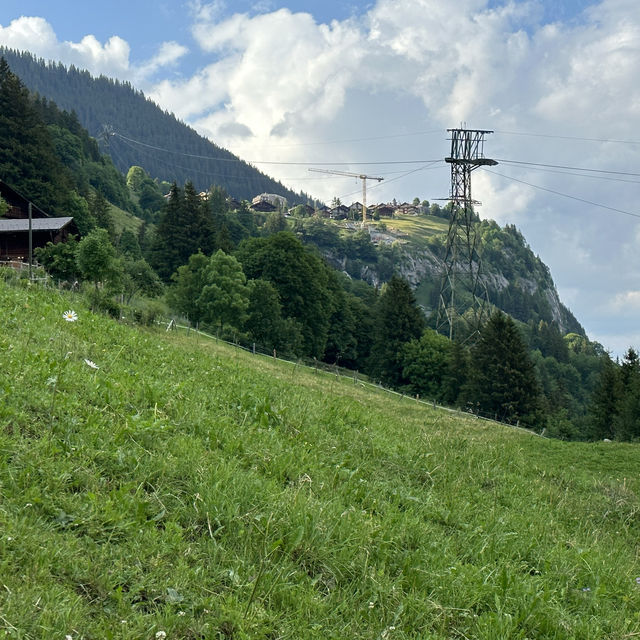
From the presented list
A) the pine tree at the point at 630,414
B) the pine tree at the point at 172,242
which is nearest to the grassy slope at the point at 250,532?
the pine tree at the point at 630,414

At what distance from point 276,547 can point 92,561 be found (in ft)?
4.65

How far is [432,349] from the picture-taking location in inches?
2800

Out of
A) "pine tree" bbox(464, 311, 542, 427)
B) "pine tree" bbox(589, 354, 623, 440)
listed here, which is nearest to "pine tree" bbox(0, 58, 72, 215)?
"pine tree" bbox(464, 311, 542, 427)

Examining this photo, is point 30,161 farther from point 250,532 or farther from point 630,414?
point 250,532

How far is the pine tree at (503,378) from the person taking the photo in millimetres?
58125

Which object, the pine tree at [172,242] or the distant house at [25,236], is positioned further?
the pine tree at [172,242]

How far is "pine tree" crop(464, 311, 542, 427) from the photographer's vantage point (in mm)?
58125

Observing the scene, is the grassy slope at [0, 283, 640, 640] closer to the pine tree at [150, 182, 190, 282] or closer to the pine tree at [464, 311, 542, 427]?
the pine tree at [464, 311, 542, 427]

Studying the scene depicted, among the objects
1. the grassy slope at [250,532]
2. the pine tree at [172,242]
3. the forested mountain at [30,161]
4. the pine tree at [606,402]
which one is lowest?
the pine tree at [606,402]

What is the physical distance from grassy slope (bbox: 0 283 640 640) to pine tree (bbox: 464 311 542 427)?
5165 centimetres

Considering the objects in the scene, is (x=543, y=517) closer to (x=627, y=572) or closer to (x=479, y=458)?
(x=627, y=572)

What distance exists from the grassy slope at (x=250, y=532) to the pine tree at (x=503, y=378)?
51.6m

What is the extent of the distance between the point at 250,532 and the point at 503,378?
58.0 m

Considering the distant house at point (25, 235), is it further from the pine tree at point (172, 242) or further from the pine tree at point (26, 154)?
the pine tree at point (172, 242)
